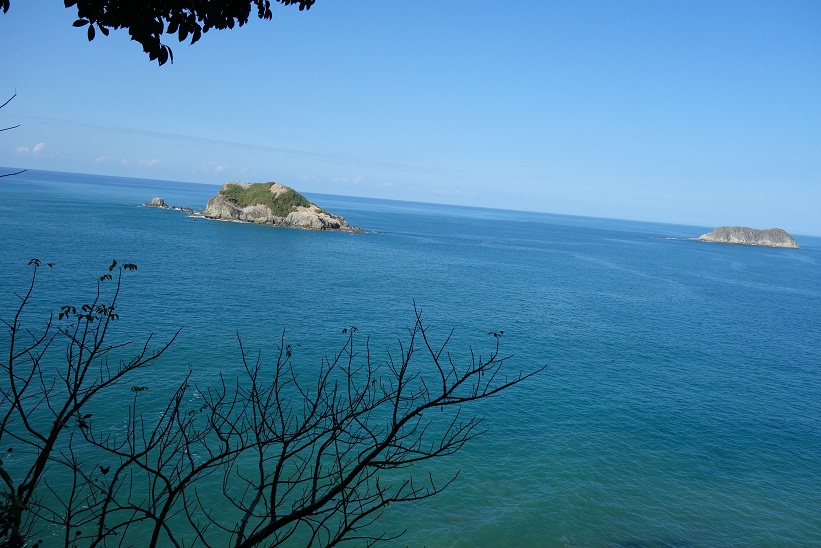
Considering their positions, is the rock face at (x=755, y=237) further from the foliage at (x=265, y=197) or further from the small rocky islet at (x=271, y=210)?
the foliage at (x=265, y=197)

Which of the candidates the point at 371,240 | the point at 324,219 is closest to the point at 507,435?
the point at 371,240

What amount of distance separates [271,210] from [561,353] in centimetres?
8779

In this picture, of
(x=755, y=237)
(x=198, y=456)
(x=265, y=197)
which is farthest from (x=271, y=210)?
(x=755, y=237)

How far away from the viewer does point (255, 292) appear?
50844mm

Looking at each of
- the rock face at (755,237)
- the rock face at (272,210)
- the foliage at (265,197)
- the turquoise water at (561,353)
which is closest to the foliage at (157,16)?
the turquoise water at (561,353)

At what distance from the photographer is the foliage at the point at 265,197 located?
376ft

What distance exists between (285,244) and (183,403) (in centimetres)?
6274

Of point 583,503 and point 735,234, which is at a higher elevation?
point 735,234

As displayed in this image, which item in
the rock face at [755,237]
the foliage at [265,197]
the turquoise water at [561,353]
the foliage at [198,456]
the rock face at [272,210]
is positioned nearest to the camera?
the foliage at [198,456]

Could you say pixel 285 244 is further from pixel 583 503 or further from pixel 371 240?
pixel 583 503

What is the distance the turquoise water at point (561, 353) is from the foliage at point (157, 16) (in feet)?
57.7

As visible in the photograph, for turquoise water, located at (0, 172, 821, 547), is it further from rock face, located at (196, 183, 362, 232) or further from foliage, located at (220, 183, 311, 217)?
foliage, located at (220, 183, 311, 217)

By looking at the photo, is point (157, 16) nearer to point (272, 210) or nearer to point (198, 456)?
point (198, 456)

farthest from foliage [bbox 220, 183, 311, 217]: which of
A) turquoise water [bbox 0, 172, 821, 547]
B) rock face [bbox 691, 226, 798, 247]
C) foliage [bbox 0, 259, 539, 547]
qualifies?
rock face [bbox 691, 226, 798, 247]
